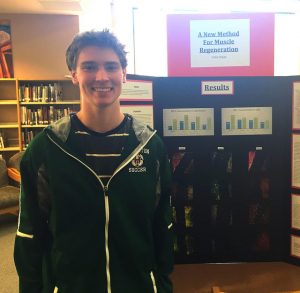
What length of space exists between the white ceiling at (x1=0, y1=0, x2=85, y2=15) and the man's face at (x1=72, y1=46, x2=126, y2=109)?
407 cm

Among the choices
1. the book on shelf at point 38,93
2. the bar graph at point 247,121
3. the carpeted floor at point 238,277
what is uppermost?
the book on shelf at point 38,93

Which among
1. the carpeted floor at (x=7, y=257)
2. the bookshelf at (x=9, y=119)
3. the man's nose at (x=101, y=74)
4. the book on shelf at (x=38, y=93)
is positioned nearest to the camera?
the man's nose at (x=101, y=74)

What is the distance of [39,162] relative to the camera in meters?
1.09

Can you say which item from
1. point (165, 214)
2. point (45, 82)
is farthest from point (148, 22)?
point (165, 214)

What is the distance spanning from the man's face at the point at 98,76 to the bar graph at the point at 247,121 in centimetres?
96

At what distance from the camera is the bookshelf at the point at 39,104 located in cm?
534

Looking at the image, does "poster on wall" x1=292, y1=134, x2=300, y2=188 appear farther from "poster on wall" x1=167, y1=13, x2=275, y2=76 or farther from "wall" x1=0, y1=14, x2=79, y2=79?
"wall" x1=0, y1=14, x2=79, y2=79

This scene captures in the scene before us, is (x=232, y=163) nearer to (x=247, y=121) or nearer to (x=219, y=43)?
(x=247, y=121)

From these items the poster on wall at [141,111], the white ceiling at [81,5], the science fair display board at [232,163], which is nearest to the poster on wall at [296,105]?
the science fair display board at [232,163]

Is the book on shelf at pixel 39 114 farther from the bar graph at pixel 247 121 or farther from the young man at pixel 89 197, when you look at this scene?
the young man at pixel 89 197

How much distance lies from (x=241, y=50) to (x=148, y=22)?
243cm

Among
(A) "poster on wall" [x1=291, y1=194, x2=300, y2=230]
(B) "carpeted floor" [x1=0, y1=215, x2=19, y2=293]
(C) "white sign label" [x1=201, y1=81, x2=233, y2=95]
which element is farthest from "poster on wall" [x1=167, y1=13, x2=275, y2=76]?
(B) "carpeted floor" [x1=0, y1=215, x2=19, y2=293]

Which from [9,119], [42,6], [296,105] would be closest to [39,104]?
[9,119]

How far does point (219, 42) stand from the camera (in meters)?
1.99
